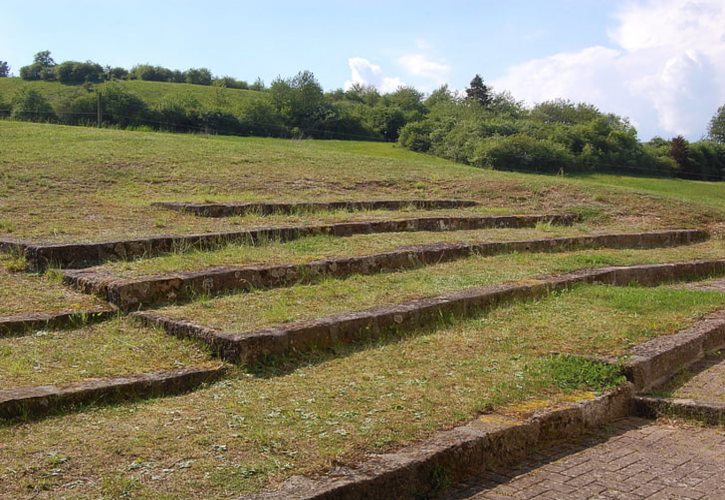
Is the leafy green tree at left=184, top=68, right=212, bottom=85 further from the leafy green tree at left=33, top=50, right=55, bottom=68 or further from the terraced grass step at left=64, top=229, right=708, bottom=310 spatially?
the terraced grass step at left=64, top=229, right=708, bottom=310

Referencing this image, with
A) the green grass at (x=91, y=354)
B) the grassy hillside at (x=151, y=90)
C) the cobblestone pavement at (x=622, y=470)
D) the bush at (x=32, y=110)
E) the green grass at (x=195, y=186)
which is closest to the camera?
the cobblestone pavement at (x=622, y=470)

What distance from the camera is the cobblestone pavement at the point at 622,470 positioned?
3.91 metres

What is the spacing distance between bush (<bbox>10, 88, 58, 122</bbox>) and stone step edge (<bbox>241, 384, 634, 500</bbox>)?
29499 mm

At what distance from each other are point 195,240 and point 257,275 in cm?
140

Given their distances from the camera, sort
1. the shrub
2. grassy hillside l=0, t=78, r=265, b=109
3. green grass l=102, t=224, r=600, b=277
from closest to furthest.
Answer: green grass l=102, t=224, r=600, b=277 → the shrub → grassy hillside l=0, t=78, r=265, b=109

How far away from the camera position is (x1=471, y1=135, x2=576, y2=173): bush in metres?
26.5

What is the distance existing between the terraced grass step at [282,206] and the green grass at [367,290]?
10.4 ft

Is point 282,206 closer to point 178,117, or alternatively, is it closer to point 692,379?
point 692,379

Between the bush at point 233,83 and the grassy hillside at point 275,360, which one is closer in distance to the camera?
the grassy hillside at point 275,360

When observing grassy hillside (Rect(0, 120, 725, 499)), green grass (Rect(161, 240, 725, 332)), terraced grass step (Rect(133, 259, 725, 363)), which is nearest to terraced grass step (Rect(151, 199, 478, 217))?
grassy hillside (Rect(0, 120, 725, 499))

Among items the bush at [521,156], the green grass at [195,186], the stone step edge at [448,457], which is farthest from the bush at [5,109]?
the stone step edge at [448,457]

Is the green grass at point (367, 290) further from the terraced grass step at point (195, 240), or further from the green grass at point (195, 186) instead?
the green grass at point (195, 186)

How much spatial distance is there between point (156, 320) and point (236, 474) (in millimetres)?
2499

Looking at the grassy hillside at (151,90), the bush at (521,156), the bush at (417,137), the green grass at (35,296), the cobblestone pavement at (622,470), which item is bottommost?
the cobblestone pavement at (622,470)
